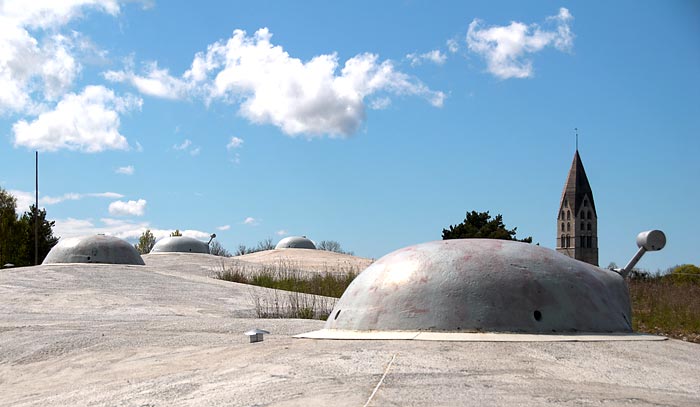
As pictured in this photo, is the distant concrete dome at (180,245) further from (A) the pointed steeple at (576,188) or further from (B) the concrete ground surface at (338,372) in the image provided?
(A) the pointed steeple at (576,188)

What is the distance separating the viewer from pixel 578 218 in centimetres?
6569

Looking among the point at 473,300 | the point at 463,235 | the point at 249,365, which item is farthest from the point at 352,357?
the point at 463,235

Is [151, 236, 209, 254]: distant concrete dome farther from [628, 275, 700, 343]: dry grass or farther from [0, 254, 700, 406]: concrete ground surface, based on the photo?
[0, 254, 700, 406]: concrete ground surface

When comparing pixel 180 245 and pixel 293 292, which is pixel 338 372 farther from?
pixel 180 245

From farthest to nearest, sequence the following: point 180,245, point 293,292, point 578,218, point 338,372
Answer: point 578,218 < point 180,245 < point 293,292 < point 338,372

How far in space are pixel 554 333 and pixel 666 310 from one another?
9.79m

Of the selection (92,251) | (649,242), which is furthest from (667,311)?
(92,251)

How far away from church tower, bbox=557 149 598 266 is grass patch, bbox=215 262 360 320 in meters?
42.6

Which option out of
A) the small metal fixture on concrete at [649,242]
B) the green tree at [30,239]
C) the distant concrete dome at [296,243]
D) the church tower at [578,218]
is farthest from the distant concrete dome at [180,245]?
the church tower at [578,218]

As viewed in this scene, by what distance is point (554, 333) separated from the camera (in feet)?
22.4

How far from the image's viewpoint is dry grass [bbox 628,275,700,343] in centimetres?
1377

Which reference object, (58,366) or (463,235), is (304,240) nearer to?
(463,235)

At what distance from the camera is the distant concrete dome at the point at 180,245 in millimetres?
36250

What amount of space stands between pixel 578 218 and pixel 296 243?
93.4ft
